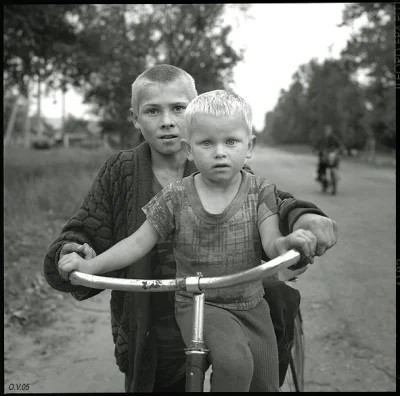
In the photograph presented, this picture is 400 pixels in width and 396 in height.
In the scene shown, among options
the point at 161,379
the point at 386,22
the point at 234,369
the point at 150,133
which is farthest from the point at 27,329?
the point at 386,22

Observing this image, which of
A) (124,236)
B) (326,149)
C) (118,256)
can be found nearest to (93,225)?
(124,236)

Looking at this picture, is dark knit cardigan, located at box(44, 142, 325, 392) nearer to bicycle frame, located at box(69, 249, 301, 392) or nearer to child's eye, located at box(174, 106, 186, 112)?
child's eye, located at box(174, 106, 186, 112)

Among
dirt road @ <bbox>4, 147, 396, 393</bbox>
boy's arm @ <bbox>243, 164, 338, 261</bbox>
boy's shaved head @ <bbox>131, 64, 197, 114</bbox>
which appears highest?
boy's shaved head @ <bbox>131, 64, 197, 114</bbox>

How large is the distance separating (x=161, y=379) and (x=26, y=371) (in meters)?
2.12

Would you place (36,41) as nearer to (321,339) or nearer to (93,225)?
(321,339)

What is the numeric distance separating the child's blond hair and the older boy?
451 millimetres

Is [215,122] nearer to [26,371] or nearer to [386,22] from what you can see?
[26,371]

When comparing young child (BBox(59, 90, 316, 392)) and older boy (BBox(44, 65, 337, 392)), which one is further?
older boy (BBox(44, 65, 337, 392))

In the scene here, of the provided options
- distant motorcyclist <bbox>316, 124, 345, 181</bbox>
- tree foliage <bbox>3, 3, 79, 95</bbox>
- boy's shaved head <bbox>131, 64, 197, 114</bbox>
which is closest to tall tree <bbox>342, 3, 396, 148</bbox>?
distant motorcyclist <bbox>316, 124, 345, 181</bbox>

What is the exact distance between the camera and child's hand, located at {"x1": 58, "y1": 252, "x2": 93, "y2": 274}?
75.8 inches

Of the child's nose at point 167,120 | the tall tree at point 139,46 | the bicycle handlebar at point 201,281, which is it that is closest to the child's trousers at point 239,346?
the bicycle handlebar at point 201,281

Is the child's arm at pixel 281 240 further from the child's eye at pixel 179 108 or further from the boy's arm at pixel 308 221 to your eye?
the child's eye at pixel 179 108

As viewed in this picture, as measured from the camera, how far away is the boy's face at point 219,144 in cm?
184

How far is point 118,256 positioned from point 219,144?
53 centimetres
